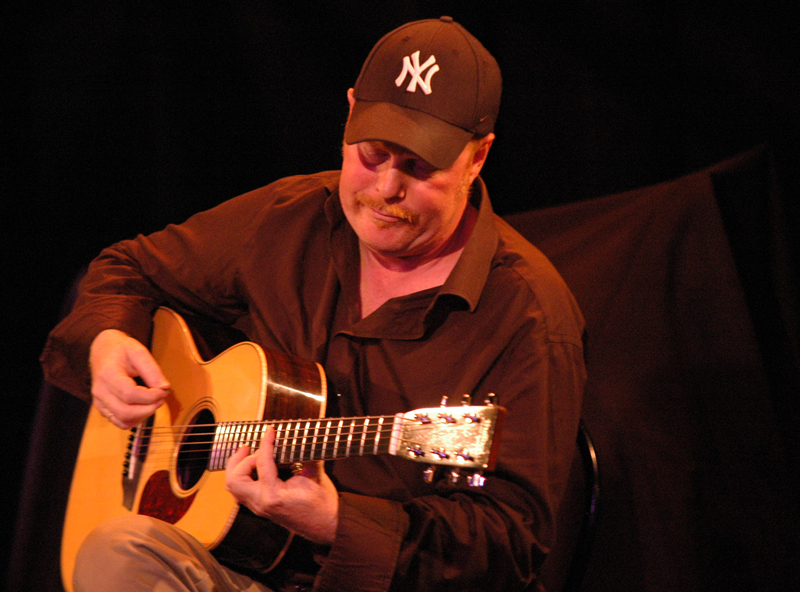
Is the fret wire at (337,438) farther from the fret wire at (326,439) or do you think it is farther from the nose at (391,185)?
the nose at (391,185)

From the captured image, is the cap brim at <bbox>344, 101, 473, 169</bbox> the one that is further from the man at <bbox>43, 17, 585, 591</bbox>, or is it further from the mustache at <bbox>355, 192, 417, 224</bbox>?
the mustache at <bbox>355, 192, 417, 224</bbox>

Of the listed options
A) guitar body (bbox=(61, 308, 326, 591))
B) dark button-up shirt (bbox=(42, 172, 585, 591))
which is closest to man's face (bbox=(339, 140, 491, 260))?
dark button-up shirt (bbox=(42, 172, 585, 591))

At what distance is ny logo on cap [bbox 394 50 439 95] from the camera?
1.65 metres

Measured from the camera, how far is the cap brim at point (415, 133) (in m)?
1.62

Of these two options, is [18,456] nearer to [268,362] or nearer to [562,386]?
[268,362]

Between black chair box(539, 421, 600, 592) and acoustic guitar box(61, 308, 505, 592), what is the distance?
58 centimetres

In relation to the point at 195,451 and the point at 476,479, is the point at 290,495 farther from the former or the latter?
the point at 195,451

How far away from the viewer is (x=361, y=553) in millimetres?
1404

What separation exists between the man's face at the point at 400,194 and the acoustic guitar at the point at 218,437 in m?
0.38

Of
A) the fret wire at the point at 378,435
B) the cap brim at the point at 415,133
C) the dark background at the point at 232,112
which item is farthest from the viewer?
the dark background at the point at 232,112

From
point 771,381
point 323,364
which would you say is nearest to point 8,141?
point 323,364

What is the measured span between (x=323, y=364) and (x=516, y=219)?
3.79ft

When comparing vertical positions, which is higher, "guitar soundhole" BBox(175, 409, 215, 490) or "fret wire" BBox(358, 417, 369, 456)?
"fret wire" BBox(358, 417, 369, 456)

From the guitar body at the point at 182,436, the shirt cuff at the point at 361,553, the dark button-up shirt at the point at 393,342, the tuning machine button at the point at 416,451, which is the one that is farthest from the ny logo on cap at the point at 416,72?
the shirt cuff at the point at 361,553
